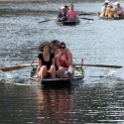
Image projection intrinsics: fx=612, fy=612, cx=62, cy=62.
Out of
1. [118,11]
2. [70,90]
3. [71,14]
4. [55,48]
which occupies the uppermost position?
[55,48]

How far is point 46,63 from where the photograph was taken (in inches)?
624

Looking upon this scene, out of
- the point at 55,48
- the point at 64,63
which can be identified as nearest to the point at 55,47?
the point at 55,48

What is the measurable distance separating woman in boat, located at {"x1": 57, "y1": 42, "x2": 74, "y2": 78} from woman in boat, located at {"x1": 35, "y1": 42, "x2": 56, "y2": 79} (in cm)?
22

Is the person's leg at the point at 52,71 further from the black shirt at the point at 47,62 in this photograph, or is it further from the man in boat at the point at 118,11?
the man in boat at the point at 118,11

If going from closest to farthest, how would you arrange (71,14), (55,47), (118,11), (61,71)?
(61,71) → (55,47) → (71,14) → (118,11)

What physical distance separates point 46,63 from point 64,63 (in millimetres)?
576

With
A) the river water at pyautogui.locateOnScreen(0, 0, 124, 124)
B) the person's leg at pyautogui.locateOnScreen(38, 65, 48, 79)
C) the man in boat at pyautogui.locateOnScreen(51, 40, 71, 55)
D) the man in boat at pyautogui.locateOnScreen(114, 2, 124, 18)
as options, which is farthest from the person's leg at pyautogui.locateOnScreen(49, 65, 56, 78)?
the man in boat at pyautogui.locateOnScreen(114, 2, 124, 18)

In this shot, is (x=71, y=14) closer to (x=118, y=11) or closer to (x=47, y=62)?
(x=118, y=11)

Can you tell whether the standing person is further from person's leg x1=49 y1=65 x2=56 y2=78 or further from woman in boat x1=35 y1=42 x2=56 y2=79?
person's leg x1=49 y1=65 x2=56 y2=78

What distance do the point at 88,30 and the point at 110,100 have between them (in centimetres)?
2064

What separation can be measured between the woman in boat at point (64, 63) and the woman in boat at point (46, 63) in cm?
22

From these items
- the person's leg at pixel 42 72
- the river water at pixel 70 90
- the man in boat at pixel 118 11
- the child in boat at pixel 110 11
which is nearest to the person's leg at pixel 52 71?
the person's leg at pixel 42 72

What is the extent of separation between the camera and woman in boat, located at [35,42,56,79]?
51.3 feet

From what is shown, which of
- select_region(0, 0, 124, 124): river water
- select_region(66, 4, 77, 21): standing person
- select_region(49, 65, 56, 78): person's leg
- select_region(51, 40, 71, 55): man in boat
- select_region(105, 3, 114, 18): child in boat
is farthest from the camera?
select_region(105, 3, 114, 18): child in boat
